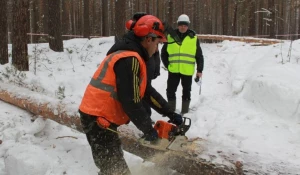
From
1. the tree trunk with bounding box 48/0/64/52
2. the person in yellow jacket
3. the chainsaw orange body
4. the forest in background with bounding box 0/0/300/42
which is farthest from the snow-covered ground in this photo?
the forest in background with bounding box 0/0/300/42

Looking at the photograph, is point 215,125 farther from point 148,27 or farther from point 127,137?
point 148,27

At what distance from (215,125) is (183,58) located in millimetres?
1393

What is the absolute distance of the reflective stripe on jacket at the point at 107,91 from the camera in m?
2.61

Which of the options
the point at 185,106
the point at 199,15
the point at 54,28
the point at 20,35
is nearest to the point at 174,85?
the point at 185,106

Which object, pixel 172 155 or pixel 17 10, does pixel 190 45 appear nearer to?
pixel 172 155

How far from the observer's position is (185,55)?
5730 millimetres

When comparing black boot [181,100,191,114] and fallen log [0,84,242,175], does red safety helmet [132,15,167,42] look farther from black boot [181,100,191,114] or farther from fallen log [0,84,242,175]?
black boot [181,100,191,114]

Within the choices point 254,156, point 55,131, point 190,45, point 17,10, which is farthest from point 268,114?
point 17,10

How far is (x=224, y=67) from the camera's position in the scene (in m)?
11.1

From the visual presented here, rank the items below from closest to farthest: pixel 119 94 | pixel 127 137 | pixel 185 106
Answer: pixel 119 94 < pixel 127 137 < pixel 185 106

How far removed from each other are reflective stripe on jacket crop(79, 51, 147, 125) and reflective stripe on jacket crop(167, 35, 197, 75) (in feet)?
9.98

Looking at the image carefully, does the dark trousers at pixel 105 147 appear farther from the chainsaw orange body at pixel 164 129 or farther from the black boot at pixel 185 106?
the black boot at pixel 185 106

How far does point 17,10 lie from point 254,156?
7.83 metres

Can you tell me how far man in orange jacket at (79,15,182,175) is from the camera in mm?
2564
